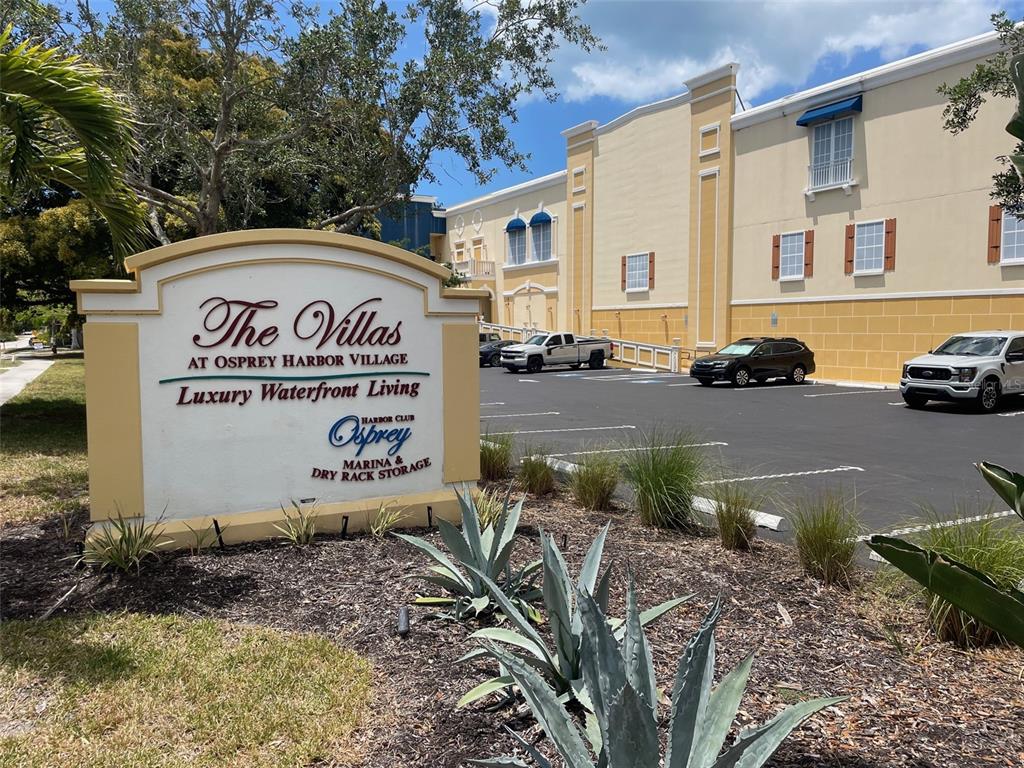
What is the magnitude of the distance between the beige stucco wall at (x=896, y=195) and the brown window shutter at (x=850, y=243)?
0.23 m

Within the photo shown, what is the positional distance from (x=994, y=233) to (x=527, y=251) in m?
26.1

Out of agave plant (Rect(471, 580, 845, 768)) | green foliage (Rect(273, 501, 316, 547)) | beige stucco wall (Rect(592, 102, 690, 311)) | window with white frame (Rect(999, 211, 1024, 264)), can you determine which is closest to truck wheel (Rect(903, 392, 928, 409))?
window with white frame (Rect(999, 211, 1024, 264))

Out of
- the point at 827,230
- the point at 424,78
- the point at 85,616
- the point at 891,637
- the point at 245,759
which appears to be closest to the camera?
the point at 245,759

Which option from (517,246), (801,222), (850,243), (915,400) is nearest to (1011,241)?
(850,243)

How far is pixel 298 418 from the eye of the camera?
623 cm

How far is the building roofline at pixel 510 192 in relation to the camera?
41.9 metres

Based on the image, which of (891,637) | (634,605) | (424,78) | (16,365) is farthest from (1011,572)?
(16,365)

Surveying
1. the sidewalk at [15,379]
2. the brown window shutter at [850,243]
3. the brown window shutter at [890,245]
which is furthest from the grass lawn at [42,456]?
the brown window shutter at [890,245]

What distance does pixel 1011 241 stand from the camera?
2222 centimetres

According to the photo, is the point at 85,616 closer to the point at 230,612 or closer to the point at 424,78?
the point at 230,612

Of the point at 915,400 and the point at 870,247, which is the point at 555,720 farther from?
the point at 870,247

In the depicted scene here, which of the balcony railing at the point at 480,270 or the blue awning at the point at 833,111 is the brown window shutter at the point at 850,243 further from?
the balcony railing at the point at 480,270

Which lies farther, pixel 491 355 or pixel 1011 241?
pixel 491 355

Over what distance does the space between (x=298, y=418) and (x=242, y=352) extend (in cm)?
68
